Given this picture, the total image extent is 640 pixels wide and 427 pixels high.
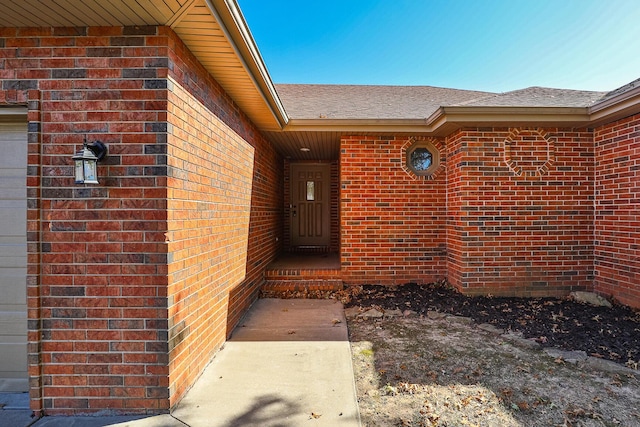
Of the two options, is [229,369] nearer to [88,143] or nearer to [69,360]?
[69,360]

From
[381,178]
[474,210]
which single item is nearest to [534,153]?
[474,210]

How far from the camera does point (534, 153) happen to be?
15.8 ft

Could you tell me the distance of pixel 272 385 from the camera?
2.57 metres

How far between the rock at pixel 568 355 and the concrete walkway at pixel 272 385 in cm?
210

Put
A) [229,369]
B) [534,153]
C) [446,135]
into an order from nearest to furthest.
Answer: [229,369] → [534,153] → [446,135]

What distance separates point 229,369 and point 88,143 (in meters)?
2.23

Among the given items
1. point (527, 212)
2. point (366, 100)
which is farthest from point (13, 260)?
point (527, 212)

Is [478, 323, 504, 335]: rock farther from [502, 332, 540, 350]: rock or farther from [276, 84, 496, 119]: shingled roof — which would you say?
[276, 84, 496, 119]: shingled roof

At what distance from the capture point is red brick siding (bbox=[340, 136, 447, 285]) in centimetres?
543

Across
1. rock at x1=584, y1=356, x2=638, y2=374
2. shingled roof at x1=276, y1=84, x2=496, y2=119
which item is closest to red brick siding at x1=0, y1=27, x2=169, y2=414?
shingled roof at x1=276, y1=84, x2=496, y2=119

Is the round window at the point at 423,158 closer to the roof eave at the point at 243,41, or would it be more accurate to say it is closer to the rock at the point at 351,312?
the rock at the point at 351,312

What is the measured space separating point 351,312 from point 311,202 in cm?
396

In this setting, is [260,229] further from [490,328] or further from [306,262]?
[490,328]

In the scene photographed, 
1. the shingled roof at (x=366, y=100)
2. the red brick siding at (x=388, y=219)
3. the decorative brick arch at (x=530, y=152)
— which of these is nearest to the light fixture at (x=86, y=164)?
the shingled roof at (x=366, y=100)
